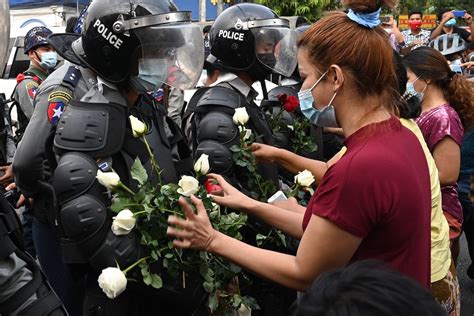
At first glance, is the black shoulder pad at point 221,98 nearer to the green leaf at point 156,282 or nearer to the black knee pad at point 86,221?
the black knee pad at point 86,221

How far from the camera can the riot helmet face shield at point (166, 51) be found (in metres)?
2.53

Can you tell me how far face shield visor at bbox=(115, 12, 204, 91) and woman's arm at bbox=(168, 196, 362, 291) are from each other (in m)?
0.72

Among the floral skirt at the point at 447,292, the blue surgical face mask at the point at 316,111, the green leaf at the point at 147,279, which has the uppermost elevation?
the blue surgical face mask at the point at 316,111

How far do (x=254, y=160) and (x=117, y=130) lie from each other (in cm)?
76

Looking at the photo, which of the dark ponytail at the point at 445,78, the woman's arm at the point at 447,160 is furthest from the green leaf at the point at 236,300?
the dark ponytail at the point at 445,78

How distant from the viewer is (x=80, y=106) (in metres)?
2.41

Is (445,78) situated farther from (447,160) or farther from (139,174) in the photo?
(139,174)

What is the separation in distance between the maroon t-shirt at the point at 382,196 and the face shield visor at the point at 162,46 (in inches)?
39.7

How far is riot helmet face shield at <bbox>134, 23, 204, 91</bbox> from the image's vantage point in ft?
8.29

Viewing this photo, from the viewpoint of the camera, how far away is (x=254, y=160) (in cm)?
291

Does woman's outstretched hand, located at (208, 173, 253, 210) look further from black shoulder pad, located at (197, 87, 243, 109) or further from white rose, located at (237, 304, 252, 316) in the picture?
black shoulder pad, located at (197, 87, 243, 109)

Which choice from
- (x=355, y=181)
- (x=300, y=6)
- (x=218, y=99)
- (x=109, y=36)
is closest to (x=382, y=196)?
(x=355, y=181)

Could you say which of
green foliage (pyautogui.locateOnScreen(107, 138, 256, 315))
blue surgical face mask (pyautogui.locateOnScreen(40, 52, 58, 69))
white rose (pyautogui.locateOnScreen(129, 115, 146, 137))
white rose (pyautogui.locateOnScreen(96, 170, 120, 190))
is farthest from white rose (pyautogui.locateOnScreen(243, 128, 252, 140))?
blue surgical face mask (pyautogui.locateOnScreen(40, 52, 58, 69))

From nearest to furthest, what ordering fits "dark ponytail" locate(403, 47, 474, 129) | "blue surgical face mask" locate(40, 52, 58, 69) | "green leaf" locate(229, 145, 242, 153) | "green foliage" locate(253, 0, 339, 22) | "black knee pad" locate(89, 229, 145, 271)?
"black knee pad" locate(89, 229, 145, 271) → "green leaf" locate(229, 145, 242, 153) → "dark ponytail" locate(403, 47, 474, 129) → "blue surgical face mask" locate(40, 52, 58, 69) → "green foliage" locate(253, 0, 339, 22)
